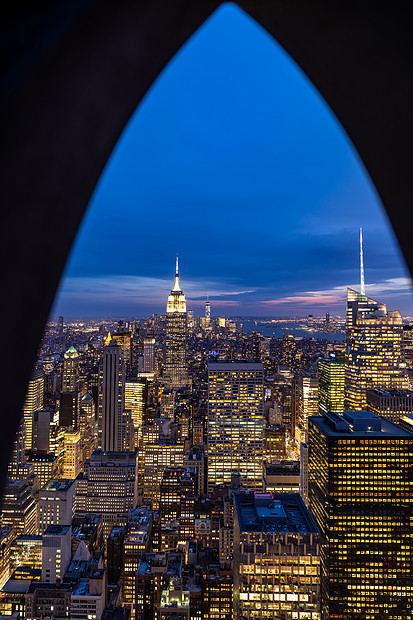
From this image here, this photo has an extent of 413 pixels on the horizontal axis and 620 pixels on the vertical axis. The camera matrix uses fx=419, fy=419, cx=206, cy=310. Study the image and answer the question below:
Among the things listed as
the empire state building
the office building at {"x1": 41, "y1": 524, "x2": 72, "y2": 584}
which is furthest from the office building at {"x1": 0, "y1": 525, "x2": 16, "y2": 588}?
the empire state building

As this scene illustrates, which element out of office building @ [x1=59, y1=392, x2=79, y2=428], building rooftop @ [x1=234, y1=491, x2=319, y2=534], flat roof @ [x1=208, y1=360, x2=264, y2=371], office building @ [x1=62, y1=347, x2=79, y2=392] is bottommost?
office building @ [x1=59, y1=392, x2=79, y2=428]

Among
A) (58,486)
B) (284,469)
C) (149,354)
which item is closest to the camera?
(58,486)

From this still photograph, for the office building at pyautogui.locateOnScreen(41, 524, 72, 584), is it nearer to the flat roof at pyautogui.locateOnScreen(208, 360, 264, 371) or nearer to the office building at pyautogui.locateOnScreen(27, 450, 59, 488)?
the office building at pyautogui.locateOnScreen(27, 450, 59, 488)

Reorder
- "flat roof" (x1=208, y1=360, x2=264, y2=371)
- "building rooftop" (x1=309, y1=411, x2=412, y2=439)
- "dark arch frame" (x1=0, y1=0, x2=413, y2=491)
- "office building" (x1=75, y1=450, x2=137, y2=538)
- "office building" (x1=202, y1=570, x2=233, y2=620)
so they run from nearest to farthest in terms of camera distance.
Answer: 1. "dark arch frame" (x1=0, y1=0, x2=413, y2=491)
2. "office building" (x1=202, y1=570, x2=233, y2=620)
3. "building rooftop" (x1=309, y1=411, x2=412, y2=439)
4. "office building" (x1=75, y1=450, x2=137, y2=538)
5. "flat roof" (x1=208, y1=360, x2=264, y2=371)

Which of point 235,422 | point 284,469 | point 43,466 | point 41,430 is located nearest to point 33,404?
point 41,430

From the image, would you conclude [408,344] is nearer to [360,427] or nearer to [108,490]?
[360,427]

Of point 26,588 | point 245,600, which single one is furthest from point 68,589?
point 245,600

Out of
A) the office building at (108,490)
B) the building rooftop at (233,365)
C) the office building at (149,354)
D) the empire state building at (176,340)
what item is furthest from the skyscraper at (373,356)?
the office building at (149,354)
